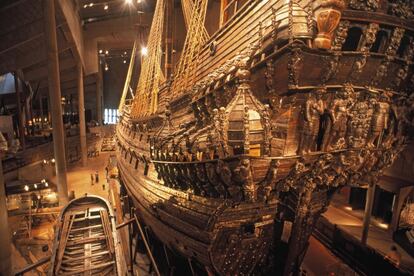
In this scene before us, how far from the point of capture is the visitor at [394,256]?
17.1 ft

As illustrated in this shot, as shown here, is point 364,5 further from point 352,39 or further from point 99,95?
point 99,95

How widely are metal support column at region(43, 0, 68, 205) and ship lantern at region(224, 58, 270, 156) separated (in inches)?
350

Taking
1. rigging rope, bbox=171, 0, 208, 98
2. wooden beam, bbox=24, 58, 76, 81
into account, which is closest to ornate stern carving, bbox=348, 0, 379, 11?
rigging rope, bbox=171, 0, 208, 98

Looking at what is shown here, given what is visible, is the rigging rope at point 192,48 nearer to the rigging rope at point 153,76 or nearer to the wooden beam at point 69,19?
the rigging rope at point 153,76

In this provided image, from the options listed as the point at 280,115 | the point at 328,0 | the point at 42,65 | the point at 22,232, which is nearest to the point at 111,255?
the point at 280,115

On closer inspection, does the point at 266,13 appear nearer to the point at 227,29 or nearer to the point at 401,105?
the point at 227,29

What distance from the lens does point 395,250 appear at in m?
5.77

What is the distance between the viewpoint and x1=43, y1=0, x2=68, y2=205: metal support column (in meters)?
8.67

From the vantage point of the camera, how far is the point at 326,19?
215 centimetres

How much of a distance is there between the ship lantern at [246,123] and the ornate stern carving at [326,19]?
0.71 m

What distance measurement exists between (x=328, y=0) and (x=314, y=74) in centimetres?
65

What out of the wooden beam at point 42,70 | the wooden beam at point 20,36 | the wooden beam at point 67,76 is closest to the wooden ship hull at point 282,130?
the wooden beam at point 20,36

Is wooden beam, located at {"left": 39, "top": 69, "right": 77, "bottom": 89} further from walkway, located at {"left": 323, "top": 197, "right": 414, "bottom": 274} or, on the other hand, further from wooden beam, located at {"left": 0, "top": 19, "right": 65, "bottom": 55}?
walkway, located at {"left": 323, "top": 197, "right": 414, "bottom": 274}

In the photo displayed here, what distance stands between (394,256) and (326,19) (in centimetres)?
593
